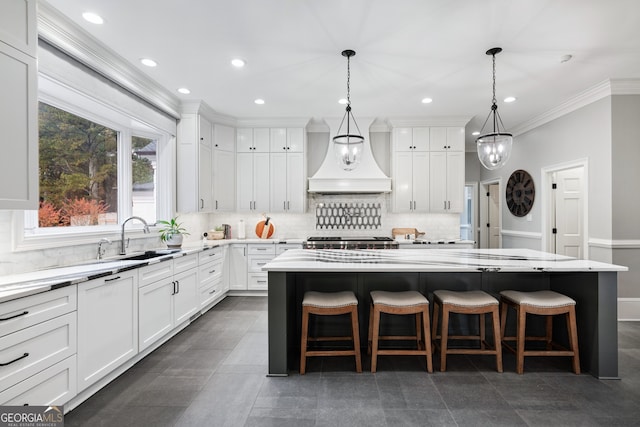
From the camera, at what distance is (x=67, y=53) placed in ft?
8.51

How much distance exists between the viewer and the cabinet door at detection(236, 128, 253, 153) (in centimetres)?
516

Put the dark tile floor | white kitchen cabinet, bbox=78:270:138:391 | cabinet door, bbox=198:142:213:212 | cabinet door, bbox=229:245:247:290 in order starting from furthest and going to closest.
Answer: cabinet door, bbox=229:245:247:290
cabinet door, bbox=198:142:213:212
white kitchen cabinet, bbox=78:270:138:391
the dark tile floor

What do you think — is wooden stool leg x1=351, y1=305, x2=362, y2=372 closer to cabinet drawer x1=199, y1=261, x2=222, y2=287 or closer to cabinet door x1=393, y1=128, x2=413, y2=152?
cabinet drawer x1=199, y1=261, x2=222, y2=287

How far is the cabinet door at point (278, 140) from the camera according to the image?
513 centimetres

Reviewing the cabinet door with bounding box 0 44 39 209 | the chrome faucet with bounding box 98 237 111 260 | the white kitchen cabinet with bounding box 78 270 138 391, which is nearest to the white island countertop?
the white kitchen cabinet with bounding box 78 270 138 391

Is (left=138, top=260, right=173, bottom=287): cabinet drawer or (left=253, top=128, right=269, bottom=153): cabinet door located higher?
(left=253, top=128, right=269, bottom=153): cabinet door

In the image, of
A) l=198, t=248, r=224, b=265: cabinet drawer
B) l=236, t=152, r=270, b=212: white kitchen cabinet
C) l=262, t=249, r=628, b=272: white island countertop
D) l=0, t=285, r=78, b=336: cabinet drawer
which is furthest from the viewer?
l=236, t=152, r=270, b=212: white kitchen cabinet

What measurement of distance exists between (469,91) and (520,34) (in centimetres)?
126

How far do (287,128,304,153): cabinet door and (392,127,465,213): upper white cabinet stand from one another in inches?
59.4

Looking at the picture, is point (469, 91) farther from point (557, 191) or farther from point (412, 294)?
point (412, 294)

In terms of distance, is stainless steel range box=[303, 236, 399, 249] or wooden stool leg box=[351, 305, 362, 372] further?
stainless steel range box=[303, 236, 399, 249]

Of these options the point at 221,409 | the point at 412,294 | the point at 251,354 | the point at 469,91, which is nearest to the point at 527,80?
the point at 469,91

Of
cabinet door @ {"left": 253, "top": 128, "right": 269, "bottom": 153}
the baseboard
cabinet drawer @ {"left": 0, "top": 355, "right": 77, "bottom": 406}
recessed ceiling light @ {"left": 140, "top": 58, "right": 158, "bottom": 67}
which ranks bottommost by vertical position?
the baseboard

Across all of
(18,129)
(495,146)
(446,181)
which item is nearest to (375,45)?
(495,146)
